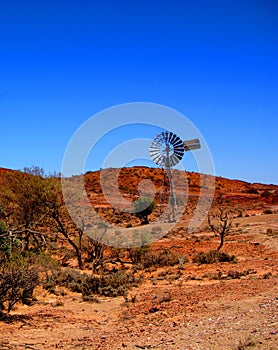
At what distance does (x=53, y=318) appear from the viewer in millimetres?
10242

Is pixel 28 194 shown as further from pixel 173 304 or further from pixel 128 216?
pixel 128 216

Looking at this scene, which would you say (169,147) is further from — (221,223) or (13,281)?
(13,281)

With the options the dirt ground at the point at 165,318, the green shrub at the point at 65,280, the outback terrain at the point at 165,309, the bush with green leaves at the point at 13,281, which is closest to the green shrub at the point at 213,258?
the outback terrain at the point at 165,309

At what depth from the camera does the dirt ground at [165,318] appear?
24.0ft

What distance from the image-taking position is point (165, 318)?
9.36 meters

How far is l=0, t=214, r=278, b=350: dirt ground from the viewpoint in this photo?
7312 millimetres

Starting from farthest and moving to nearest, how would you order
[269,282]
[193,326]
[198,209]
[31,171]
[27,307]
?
1. [198,209]
2. [31,171]
3. [269,282]
4. [27,307]
5. [193,326]

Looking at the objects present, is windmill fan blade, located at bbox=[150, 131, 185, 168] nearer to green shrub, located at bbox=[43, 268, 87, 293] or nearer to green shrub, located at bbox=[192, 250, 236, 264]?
green shrub, located at bbox=[192, 250, 236, 264]

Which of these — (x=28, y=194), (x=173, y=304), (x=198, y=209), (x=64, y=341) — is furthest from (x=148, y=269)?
(x=198, y=209)

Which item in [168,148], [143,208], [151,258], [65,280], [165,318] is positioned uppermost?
[168,148]

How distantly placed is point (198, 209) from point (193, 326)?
45.3 m

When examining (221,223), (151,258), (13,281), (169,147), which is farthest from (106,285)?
(169,147)

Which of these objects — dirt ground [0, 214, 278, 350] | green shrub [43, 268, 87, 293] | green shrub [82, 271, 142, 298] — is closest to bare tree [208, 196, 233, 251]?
dirt ground [0, 214, 278, 350]

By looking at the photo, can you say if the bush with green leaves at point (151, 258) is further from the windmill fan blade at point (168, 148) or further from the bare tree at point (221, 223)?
the windmill fan blade at point (168, 148)
